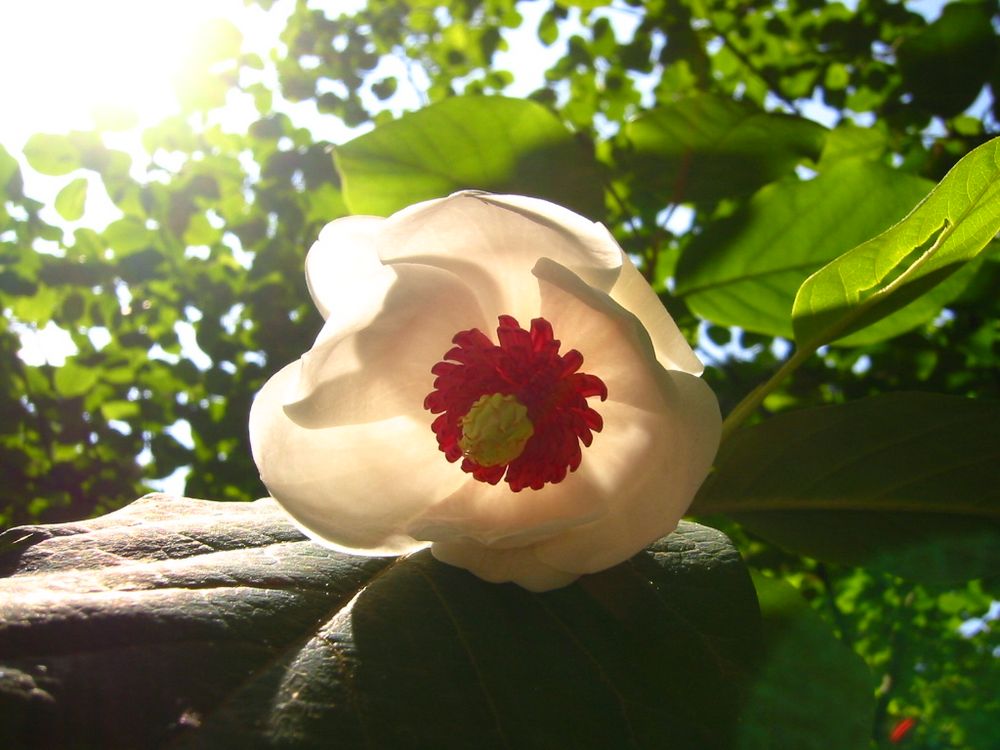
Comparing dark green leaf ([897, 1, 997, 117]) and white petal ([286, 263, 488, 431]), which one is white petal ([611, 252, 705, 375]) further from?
dark green leaf ([897, 1, 997, 117])

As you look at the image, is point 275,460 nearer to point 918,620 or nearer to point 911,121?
point 911,121

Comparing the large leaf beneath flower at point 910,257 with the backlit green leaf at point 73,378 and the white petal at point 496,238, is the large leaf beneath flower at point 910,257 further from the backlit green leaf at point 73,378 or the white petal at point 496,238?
the backlit green leaf at point 73,378

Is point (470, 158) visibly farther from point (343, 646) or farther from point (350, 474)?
point (343, 646)

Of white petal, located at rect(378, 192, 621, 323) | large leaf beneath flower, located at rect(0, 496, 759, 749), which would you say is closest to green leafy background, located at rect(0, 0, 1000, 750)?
large leaf beneath flower, located at rect(0, 496, 759, 749)

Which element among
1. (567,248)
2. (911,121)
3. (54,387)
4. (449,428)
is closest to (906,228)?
(567,248)

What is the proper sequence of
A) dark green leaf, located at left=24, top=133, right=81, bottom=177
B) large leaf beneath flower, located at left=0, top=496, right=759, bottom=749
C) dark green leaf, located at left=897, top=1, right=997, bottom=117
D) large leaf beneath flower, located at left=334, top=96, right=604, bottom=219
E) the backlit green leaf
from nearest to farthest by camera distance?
large leaf beneath flower, located at left=0, top=496, right=759, bottom=749 < large leaf beneath flower, located at left=334, top=96, right=604, bottom=219 < dark green leaf, located at left=897, top=1, right=997, bottom=117 < dark green leaf, located at left=24, top=133, right=81, bottom=177 < the backlit green leaf

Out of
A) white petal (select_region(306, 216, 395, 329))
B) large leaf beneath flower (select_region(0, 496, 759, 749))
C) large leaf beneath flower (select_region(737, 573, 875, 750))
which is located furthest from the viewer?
white petal (select_region(306, 216, 395, 329))
